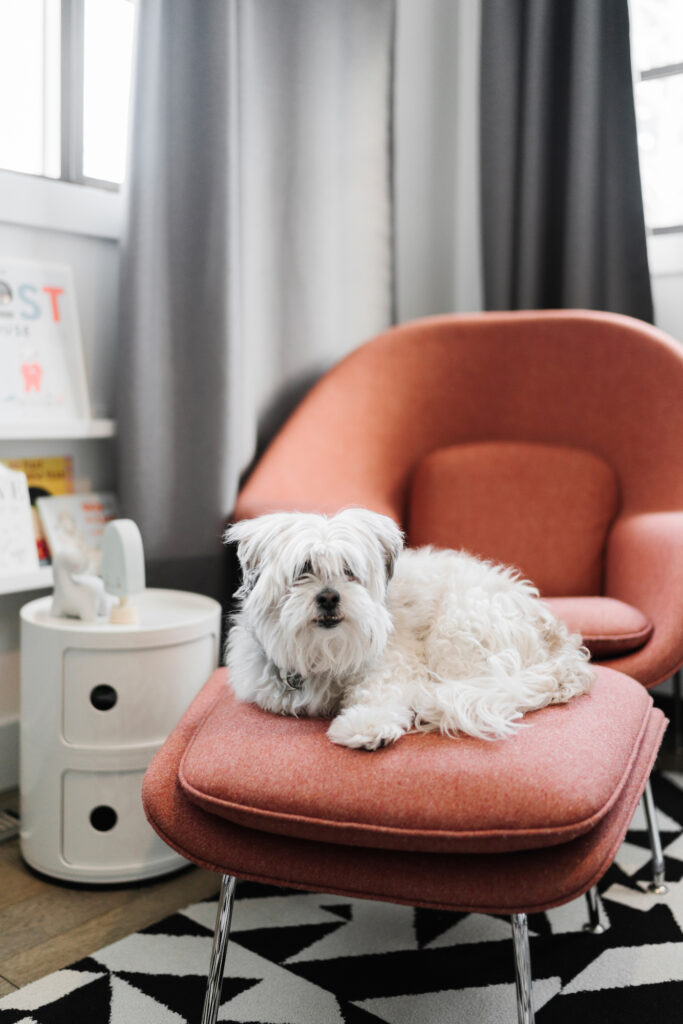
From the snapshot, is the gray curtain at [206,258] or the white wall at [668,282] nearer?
the gray curtain at [206,258]

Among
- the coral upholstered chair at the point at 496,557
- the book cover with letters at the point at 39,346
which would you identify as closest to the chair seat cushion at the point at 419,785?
the coral upholstered chair at the point at 496,557

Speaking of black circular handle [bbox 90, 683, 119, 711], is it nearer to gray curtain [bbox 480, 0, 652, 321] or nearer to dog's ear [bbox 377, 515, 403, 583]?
dog's ear [bbox 377, 515, 403, 583]

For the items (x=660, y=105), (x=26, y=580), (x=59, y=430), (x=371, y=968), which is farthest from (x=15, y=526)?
(x=660, y=105)

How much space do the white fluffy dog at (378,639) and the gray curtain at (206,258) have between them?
30.0 inches

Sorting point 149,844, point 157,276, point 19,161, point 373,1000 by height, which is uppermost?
point 19,161

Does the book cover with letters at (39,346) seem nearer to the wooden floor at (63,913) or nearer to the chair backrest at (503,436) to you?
the chair backrest at (503,436)

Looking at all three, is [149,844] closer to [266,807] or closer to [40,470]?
[266,807]

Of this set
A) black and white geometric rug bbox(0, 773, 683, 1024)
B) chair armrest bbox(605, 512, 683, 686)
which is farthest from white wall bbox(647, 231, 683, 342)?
black and white geometric rug bbox(0, 773, 683, 1024)

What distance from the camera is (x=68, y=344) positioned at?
2131 mm

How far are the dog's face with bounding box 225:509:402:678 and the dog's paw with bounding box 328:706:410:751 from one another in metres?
0.08

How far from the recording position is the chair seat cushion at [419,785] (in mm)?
1058

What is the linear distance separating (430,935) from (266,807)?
2.27ft

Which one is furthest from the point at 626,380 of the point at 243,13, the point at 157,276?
the point at 243,13

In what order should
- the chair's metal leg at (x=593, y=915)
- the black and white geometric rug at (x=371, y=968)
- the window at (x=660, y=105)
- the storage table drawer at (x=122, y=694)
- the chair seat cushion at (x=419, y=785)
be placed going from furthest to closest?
the window at (x=660, y=105)
the storage table drawer at (x=122, y=694)
the chair's metal leg at (x=593, y=915)
the black and white geometric rug at (x=371, y=968)
the chair seat cushion at (x=419, y=785)
